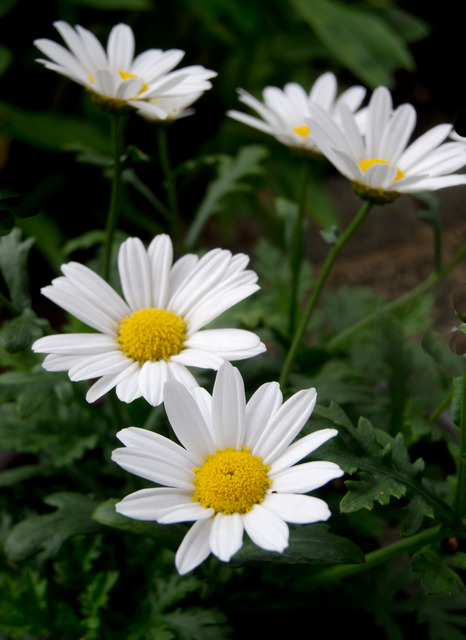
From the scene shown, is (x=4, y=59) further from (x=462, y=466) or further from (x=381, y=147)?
(x=462, y=466)

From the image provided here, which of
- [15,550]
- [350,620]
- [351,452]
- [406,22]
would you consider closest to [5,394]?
[15,550]

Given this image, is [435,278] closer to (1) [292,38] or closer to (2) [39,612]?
(2) [39,612]

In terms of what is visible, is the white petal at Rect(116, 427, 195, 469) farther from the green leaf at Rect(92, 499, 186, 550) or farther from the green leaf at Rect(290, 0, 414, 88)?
the green leaf at Rect(290, 0, 414, 88)

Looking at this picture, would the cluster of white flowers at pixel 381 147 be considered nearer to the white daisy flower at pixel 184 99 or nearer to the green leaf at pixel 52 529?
the white daisy flower at pixel 184 99

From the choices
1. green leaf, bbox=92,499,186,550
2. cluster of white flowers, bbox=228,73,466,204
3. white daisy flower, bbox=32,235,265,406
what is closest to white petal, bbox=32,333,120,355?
white daisy flower, bbox=32,235,265,406

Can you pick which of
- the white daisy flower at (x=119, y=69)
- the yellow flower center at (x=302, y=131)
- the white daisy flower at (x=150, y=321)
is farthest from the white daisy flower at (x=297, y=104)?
the white daisy flower at (x=150, y=321)
